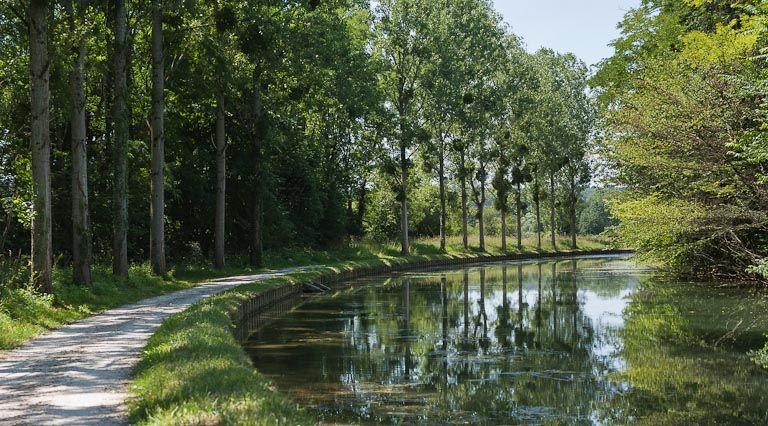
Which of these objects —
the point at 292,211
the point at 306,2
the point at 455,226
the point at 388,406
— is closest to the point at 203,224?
the point at 292,211

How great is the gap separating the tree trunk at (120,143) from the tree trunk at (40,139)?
5.37 meters

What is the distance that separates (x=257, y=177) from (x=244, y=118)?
2935mm

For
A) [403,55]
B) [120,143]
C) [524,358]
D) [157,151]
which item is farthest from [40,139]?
[403,55]

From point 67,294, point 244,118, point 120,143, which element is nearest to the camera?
point 67,294

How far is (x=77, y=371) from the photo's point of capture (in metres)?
10.6

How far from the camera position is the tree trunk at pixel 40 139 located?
56.5 ft

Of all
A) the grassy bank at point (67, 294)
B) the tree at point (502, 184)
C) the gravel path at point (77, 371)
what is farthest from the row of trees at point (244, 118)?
the gravel path at point (77, 371)

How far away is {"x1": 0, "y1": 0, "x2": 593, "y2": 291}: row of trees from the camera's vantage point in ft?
68.5

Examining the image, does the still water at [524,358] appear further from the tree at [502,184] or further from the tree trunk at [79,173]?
the tree at [502,184]

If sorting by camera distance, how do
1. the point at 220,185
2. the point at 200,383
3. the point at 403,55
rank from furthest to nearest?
the point at 403,55, the point at 220,185, the point at 200,383

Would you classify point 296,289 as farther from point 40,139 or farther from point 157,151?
point 40,139

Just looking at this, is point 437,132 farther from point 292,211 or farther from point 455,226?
point 455,226

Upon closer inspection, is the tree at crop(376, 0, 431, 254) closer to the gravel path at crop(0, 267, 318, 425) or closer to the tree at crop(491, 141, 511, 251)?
the tree at crop(491, 141, 511, 251)

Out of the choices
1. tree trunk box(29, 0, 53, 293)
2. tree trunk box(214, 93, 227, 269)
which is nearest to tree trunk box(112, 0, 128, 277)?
tree trunk box(29, 0, 53, 293)
